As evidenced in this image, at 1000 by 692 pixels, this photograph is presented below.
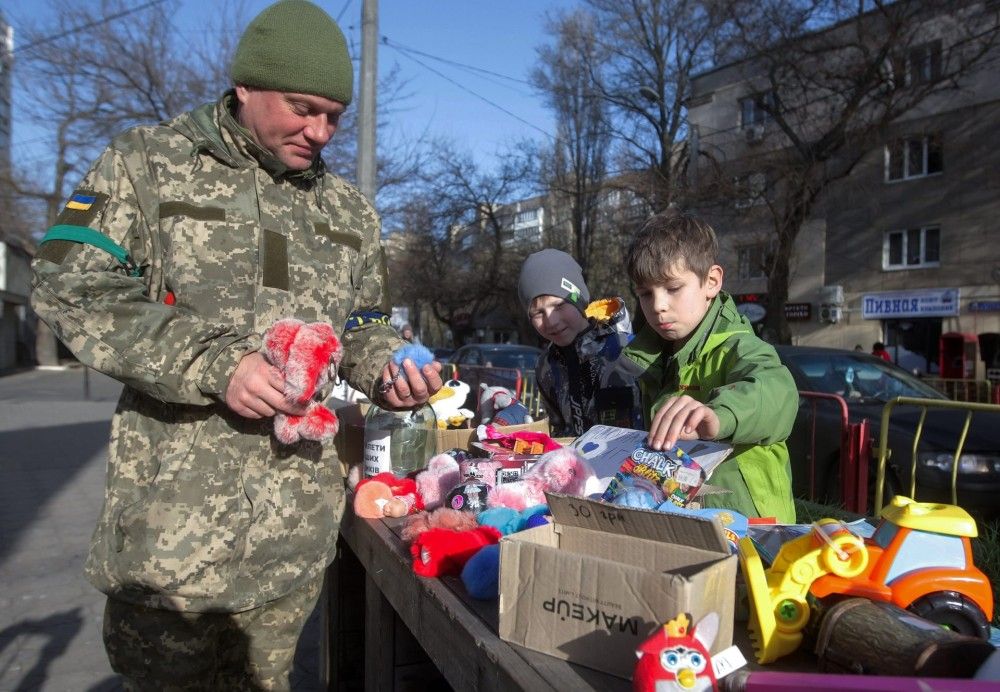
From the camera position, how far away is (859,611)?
118 centimetres

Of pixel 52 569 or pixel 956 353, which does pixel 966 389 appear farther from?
pixel 52 569

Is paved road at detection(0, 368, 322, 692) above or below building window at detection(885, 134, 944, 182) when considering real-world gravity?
below

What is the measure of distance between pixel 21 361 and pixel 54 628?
117 feet

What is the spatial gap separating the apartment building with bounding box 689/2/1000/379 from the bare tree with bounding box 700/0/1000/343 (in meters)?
0.17

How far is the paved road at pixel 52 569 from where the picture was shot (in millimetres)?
3611

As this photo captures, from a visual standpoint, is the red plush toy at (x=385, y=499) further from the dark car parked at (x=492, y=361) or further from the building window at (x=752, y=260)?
the building window at (x=752, y=260)

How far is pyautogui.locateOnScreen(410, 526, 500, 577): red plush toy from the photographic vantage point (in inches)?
69.6

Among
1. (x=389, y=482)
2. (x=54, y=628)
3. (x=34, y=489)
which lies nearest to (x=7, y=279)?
(x=34, y=489)

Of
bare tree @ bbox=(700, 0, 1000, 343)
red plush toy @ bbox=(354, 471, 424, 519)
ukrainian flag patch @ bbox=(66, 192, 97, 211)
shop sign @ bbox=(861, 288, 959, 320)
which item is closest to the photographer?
ukrainian flag patch @ bbox=(66, 192, 97, 211)

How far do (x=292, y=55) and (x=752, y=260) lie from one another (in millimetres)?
23643

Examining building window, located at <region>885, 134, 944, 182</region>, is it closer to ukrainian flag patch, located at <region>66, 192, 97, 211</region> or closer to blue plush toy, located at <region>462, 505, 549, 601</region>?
blue plush toy, located at <region>462, 505, 549, 601</region>

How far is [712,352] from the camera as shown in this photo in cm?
216

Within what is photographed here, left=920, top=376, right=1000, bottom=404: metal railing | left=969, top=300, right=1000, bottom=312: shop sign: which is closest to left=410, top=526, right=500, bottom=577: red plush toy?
left=920, top=376, right=1000, bottom=404: metal railing

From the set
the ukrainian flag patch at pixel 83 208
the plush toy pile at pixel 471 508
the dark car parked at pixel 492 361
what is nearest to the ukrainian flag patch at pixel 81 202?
the ukrainian flag patch at pixel 83 208
